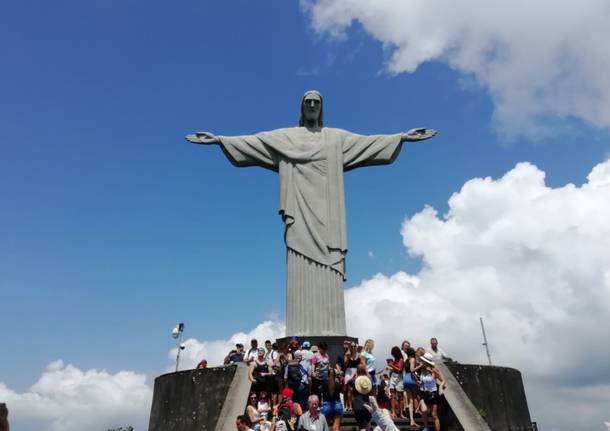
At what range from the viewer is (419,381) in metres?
9.19

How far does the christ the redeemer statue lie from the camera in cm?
1303

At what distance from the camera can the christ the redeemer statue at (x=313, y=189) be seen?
13.0 meters

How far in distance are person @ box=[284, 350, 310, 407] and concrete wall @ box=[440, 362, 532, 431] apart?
113 inches

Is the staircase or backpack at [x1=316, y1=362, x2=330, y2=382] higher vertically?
backpack at [x1=316, y1=362, x2=330, y2=382]

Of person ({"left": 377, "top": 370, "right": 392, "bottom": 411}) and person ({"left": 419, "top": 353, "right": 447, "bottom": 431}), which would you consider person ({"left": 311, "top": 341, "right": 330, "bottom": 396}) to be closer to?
person ({"left": 377, "top": 370, "right": 392, "bottom": 411})

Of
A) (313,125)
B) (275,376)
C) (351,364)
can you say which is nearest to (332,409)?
(351,364)

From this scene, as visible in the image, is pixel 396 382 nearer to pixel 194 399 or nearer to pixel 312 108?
pixel 194 399

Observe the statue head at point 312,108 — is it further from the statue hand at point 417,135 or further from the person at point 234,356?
the person at point 234,356

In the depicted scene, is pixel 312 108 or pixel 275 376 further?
pixel 312 108

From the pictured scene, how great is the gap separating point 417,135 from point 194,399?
921 centimetres

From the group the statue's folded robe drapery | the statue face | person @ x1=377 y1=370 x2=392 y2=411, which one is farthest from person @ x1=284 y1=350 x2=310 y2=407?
the statue face

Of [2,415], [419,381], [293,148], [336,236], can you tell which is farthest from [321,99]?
[2,415]

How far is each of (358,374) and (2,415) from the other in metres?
5.45

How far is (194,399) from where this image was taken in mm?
9422
